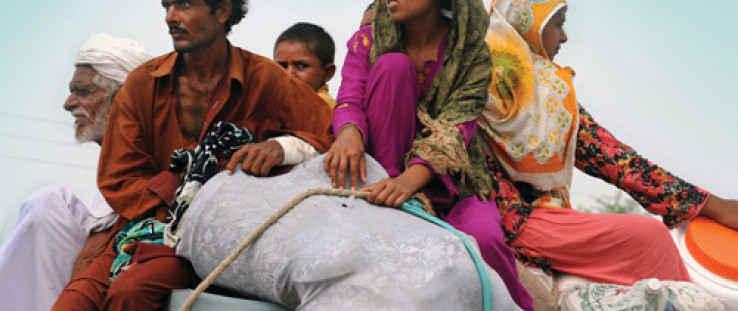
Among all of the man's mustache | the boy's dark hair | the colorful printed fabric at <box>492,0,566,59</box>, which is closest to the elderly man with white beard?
the man's mustache

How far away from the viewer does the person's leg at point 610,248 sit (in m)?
2.92

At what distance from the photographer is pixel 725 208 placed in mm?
3066

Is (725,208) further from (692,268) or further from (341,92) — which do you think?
(341,92)

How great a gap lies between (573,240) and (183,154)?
60.0 inches

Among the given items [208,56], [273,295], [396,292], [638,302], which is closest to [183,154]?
[208,56]

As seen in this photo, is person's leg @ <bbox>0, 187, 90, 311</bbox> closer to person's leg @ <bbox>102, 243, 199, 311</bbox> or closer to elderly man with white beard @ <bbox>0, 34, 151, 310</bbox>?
elderly man with white beard @ <bbox>0, 34, 151, 310</bbox>

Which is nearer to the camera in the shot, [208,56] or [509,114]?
[208,56]

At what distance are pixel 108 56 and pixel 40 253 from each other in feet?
2.88

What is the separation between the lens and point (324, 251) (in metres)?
1.84

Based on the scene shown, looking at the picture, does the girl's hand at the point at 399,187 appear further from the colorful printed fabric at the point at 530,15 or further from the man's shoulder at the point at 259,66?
the colorful printed fabric at the point at 530,15

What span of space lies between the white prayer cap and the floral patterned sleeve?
2.00 meters

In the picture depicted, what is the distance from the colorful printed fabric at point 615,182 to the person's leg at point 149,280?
1.32m

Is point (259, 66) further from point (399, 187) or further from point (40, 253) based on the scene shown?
point (40, 253)

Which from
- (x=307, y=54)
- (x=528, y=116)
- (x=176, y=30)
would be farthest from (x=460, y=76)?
(x=307, y=54)
